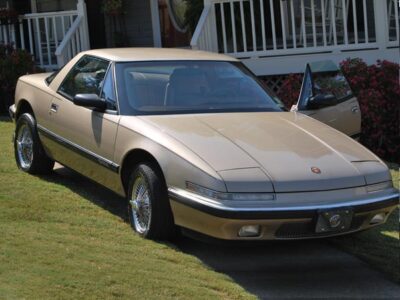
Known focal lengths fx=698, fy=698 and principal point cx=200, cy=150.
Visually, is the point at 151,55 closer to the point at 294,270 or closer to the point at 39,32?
the point at 294,270

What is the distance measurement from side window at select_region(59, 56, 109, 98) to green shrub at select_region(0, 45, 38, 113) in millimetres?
5288

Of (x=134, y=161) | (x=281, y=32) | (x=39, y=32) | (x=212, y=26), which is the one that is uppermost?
(x=39, y=32)

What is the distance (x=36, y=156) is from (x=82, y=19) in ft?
19.5

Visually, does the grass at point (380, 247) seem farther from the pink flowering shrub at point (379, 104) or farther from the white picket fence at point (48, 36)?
the white picket fence at point (48, 36)

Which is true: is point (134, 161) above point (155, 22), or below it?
below

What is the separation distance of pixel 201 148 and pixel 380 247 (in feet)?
6.36

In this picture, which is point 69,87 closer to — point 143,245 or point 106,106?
point 106,106

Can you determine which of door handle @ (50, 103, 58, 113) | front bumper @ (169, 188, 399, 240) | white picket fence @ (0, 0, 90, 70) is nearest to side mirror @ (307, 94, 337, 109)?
front bumper @ (169, 188, 399, 240)

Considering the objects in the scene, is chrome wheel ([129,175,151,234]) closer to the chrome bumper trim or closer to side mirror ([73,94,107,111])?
the chrome bumper trim

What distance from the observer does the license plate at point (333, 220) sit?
489 centimetres

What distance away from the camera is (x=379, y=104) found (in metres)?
9.80

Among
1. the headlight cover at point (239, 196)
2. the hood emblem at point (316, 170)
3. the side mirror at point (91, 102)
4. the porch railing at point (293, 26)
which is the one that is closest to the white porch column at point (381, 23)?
the porch railing at point (293, 26)

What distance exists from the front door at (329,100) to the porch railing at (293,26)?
9.61ft

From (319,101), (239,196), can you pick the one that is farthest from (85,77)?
(239,196)
